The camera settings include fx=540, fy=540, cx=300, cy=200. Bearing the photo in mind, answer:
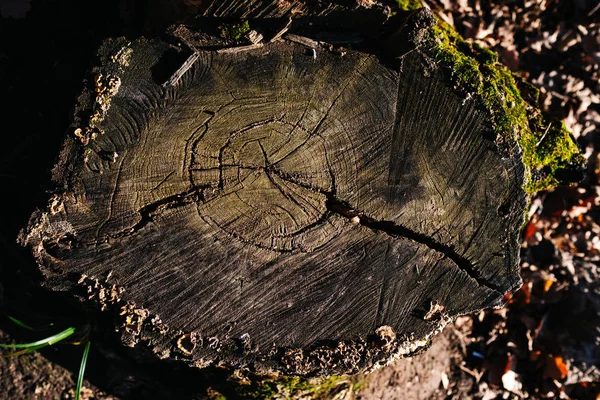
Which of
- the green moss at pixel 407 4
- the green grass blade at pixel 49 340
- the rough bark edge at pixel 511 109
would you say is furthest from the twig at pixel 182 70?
A: the green grass blade at pixel 49 340

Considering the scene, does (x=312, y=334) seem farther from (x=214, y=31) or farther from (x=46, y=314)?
(x=46, y=314)

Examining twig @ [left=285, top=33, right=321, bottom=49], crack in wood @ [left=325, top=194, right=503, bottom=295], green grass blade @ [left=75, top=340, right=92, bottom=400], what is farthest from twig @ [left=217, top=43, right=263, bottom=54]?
green grass blade @ [left=75, top=340, right=92, bottom=400]

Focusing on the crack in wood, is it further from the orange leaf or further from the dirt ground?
the orange leaf

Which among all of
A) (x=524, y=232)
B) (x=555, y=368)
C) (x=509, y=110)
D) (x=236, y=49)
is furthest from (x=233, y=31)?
(x=555, y=368)

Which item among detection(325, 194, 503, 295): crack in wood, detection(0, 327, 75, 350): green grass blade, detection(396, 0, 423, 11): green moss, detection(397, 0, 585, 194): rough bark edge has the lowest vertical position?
detection(0, 327, 75, 350): green grass blade

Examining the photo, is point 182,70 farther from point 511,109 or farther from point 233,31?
point 511,109

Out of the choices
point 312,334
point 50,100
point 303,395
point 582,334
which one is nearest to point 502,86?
point 312,334

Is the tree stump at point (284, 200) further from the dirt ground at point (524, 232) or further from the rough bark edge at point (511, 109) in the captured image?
the dirt ground at point (524, 232)
